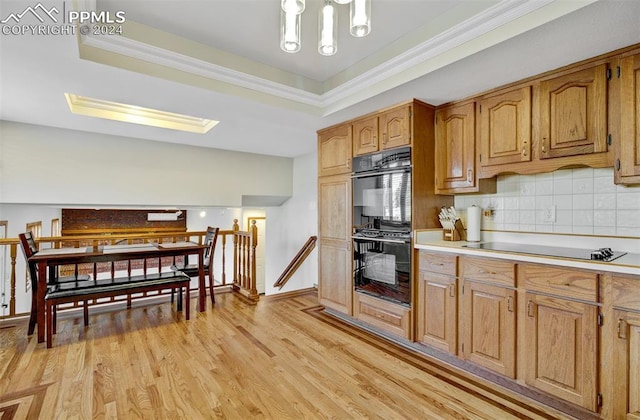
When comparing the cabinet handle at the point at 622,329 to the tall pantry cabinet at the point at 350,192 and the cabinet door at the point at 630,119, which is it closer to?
the cabinet door at the point at 630,119

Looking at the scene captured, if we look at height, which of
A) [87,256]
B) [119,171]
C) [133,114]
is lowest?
[87,256]

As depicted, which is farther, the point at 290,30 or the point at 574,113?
the point at 574,113

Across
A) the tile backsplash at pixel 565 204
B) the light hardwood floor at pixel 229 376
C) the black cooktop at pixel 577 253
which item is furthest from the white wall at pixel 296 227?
the black cooktop at pixel 577 253

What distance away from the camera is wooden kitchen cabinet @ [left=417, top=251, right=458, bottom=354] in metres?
2.39

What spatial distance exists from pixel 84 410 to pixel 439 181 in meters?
3.13

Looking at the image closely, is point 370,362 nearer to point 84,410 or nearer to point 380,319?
point 380,319

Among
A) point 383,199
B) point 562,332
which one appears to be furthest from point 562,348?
point 383,199

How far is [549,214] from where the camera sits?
2406 mm

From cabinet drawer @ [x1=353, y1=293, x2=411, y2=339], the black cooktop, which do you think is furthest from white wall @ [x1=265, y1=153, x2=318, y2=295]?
the black cooktop

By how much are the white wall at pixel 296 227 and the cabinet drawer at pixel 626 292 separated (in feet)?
12.3

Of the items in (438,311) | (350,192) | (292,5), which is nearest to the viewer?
(292,5)

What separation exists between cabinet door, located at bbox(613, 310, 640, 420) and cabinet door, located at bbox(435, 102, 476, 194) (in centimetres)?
133

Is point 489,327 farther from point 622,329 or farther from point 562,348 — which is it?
point 622,329

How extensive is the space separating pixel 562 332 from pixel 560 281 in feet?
1.02
